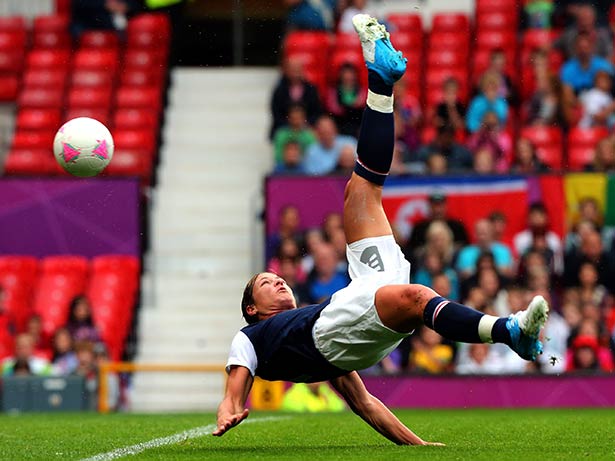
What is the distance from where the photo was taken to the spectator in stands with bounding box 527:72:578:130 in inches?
675

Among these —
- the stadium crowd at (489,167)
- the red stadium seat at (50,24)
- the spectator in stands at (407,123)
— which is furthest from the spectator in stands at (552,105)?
the red stadium seat at (50,24)

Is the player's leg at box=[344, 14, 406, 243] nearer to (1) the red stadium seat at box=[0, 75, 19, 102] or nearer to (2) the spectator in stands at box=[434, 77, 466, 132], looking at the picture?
(2) the spectator in stands at box=[434, 77, 466, 132]

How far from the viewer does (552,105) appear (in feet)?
56.7

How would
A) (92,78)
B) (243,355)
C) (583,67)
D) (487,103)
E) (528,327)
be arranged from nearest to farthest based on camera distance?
(528,327)
(243,355)
(487,103)
(583,67)
(92,78)

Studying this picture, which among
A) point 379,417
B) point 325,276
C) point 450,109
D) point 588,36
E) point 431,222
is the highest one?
point 588,36

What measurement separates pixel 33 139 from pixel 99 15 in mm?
2448

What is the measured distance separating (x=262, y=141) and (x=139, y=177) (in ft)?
8.84

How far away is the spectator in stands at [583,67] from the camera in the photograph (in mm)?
17547

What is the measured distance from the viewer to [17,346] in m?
15.4

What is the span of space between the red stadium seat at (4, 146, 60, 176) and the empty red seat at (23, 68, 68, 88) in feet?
4.31

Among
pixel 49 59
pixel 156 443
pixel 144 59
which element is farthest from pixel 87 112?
pixel 156 443

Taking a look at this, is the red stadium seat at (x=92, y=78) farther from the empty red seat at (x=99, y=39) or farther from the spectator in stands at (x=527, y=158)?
the spectator in stands at (x=527, y=158)

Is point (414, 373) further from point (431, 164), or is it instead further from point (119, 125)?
point (119, 125)

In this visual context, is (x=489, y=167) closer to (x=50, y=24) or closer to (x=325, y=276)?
(x=325, y=276)
